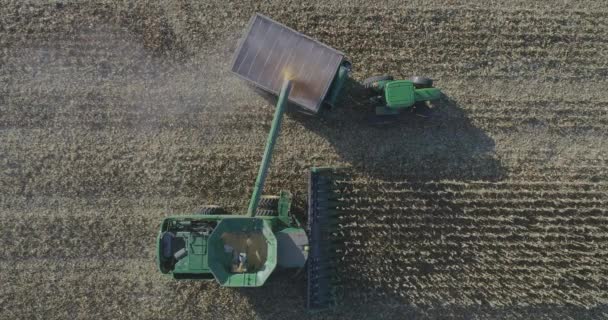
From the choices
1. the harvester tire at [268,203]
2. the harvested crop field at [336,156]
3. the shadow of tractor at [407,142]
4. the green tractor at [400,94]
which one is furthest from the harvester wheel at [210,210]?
the green tractor at [400,94]

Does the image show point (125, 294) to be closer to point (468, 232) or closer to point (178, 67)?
point (178, 67)

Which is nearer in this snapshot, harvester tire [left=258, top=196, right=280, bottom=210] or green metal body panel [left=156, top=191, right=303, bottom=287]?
green metal body panel [left=156, top=191, right=303, bottom=287]

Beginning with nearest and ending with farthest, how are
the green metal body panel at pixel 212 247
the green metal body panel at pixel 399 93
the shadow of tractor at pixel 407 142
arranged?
the green metal body panel at pixel 212 247
the green metal body panel at pixel 399 93
the shadow of tractor at pixel 407 142

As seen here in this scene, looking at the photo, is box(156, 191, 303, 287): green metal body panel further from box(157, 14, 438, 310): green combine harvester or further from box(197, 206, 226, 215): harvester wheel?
box(197, 206, 226, 215): harvester wheel

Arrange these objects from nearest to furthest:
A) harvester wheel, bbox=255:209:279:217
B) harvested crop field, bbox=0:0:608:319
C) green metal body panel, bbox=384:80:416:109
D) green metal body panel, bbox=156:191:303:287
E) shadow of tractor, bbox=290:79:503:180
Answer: green metal body panel, bbox=156:191:303:287, harvester wheel, bbox=255:209:279:217, green metal body panel, bbox=384:80:416:109, harvested crop field, bbox=0:0:608:319, shadow of tractor, bbox=290:79:503:180

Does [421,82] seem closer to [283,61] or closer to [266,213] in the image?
[283,61]

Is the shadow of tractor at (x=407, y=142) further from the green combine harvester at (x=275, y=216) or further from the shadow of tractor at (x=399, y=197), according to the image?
the green combine harvester at (x=275, y=216)

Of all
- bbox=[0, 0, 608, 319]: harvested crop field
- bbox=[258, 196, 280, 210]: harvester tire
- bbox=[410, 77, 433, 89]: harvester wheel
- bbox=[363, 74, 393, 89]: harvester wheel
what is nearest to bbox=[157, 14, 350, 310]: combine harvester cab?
bbox=[258, 196, 280, 210]: harvester tire
